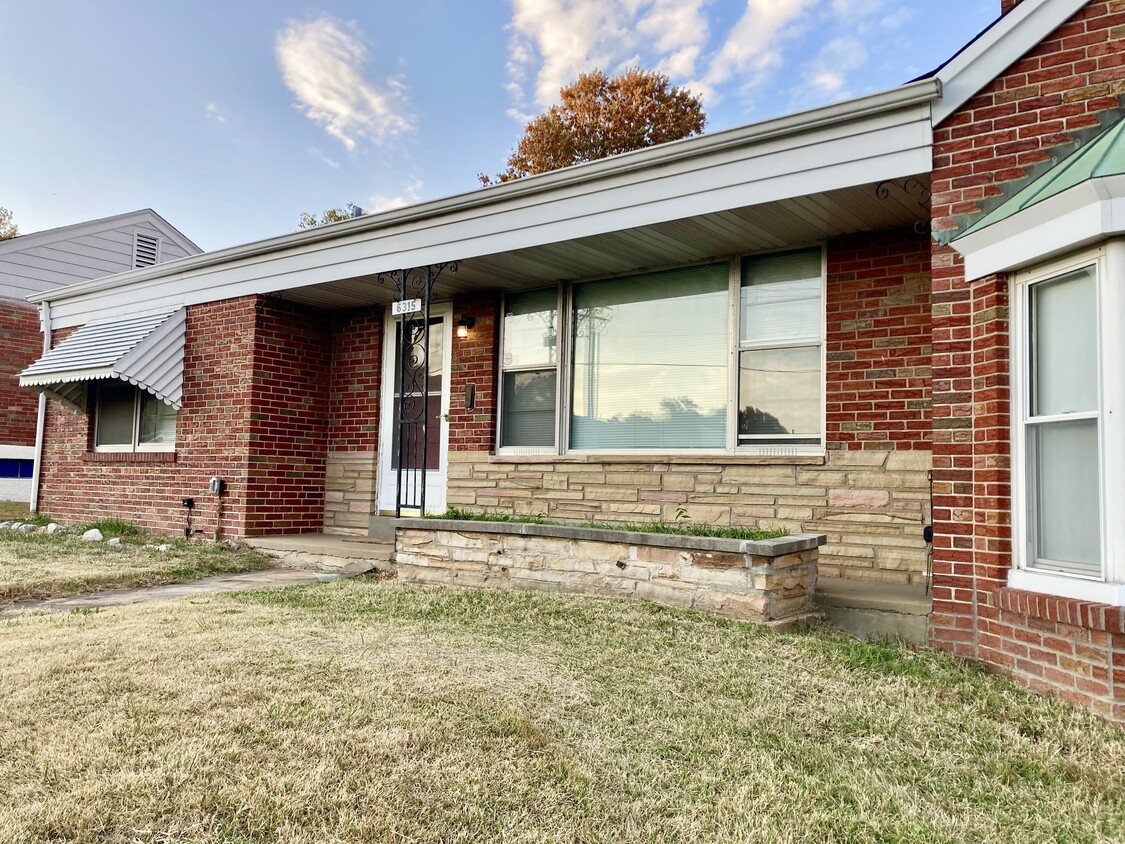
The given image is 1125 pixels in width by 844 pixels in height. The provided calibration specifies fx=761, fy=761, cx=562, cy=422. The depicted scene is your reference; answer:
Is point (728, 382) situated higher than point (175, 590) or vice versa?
point (728, 382)

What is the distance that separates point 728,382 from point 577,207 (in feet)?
6.08

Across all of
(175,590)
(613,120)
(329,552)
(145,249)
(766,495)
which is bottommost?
(175,590)

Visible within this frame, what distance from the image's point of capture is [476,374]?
775cm

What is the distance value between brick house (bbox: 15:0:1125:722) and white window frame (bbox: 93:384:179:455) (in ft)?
0.14

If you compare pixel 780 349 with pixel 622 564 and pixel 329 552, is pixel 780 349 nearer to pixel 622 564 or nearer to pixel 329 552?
pixel 622 564

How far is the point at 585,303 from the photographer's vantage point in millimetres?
7172

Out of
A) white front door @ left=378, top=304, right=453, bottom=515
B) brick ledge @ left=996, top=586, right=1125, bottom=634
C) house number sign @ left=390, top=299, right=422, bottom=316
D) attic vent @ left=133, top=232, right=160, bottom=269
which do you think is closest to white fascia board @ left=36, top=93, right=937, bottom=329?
house number sign @ left=390, top=299, right=422, bottom=316

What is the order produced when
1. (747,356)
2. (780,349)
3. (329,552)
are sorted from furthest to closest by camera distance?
(329,552) < (747,356) < (780,349)

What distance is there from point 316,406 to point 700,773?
730 cm


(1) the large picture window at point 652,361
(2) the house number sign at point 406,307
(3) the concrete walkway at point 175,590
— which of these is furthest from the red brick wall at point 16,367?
(1) the large picture window at point 652,361

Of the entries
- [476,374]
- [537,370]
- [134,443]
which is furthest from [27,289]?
[537,370]

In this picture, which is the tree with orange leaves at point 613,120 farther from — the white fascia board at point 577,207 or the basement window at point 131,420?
the white fascia board at point 577,207

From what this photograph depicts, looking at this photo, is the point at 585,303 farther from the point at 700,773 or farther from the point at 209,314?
the point at 700,773

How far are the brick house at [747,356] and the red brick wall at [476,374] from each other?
0.03m
